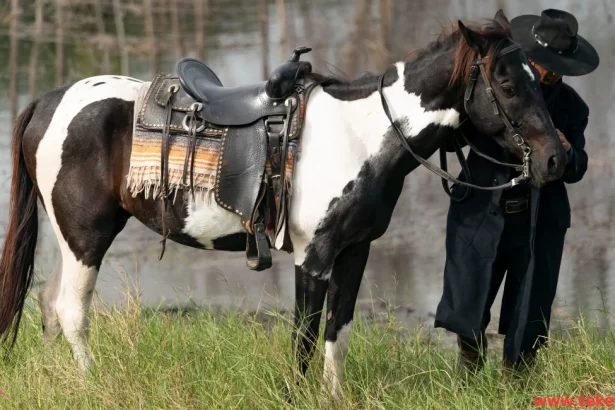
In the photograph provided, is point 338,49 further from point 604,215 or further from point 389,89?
point 389,89

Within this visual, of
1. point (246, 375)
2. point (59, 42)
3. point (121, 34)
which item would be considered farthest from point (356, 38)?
point (246, 375)

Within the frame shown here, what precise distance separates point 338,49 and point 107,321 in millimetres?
8702

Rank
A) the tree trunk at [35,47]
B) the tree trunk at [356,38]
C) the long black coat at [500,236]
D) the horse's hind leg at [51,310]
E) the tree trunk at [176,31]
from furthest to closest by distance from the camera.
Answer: the tree trunk at [176,31], the tree trunk at [35,47], the tree trunk at [356,38], the horse's hind leg at [51,310], the long black coat at [500,236]

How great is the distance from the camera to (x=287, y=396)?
14.4 feet

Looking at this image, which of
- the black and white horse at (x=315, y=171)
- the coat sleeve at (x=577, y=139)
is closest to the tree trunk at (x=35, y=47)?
the black and white horse at (x=315, y=171)

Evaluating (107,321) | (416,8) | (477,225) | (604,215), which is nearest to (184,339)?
(107,321)

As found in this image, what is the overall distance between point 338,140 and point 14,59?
1100 cm

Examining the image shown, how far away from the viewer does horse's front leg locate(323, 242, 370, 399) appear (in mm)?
4457

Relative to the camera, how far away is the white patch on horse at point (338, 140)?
427 centimetres

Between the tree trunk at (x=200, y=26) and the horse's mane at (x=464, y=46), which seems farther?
the tree trunk at (x=200, y=26)

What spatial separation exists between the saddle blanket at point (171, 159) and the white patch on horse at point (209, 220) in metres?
0.05

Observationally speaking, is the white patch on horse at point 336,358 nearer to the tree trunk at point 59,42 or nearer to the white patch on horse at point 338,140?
the white patch on horse at point 338,140

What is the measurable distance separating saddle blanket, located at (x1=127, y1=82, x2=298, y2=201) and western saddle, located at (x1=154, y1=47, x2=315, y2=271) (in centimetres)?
3

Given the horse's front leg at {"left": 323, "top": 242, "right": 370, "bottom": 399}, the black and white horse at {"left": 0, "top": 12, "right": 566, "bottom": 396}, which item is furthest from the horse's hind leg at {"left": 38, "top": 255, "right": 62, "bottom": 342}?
the horse's front leg at {"left": 323, "top": 242, "right": 370, "bottom": 399}
